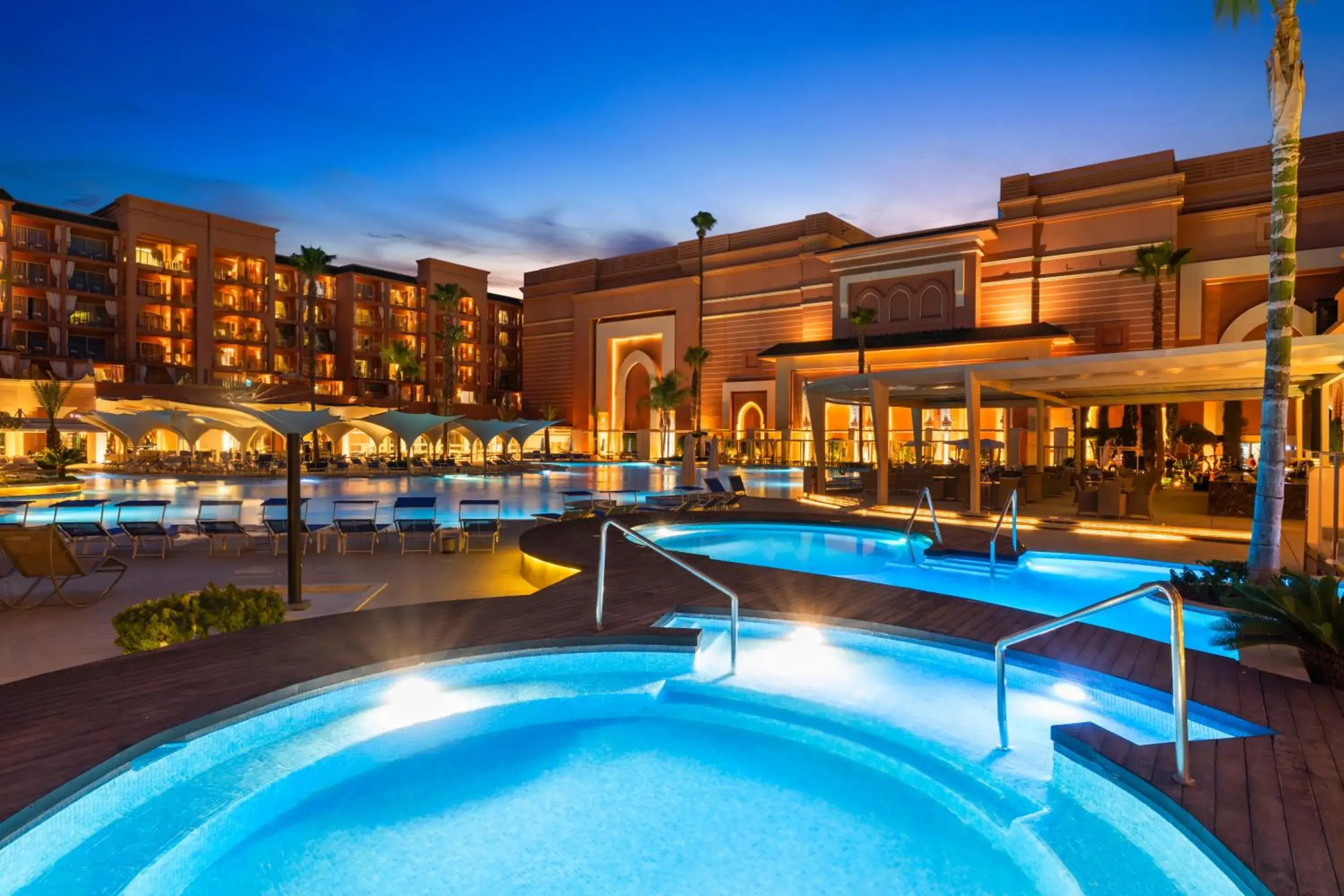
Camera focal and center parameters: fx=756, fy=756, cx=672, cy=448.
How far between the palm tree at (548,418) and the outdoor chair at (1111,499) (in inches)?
1668

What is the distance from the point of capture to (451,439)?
173ft

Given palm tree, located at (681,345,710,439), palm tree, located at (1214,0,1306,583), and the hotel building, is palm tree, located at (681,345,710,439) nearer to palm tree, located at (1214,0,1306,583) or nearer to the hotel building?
the hotel building

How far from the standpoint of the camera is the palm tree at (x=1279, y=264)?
7.63 meters

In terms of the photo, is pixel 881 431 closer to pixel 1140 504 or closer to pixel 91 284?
pixel 1140 504

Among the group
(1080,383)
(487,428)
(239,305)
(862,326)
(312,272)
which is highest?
(312,272)

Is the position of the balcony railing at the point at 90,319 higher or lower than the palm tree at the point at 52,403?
higher

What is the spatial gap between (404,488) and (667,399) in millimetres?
24742

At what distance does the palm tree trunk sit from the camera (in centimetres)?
763

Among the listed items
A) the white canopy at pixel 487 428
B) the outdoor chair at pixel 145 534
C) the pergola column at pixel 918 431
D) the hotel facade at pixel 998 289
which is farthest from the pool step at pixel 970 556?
the white canopy at pixel 487 428

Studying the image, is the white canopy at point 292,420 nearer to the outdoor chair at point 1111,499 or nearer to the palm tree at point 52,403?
the palm tree at point 52,403

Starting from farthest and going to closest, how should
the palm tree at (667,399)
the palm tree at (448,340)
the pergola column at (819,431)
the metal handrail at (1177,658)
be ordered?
the palm tree at (667,399) < the palm tree at (448,340) < the pergola column at (819,431) < the metal handrail at (1177,658)

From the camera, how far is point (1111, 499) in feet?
49.6

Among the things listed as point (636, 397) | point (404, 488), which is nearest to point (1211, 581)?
point (404, 488)

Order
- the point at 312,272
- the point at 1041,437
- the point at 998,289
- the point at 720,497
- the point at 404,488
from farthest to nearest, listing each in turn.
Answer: the point at 312,272 → the point at 998,289 → the point at 404,488 → the point at 1041,437 → the point at 720,497
